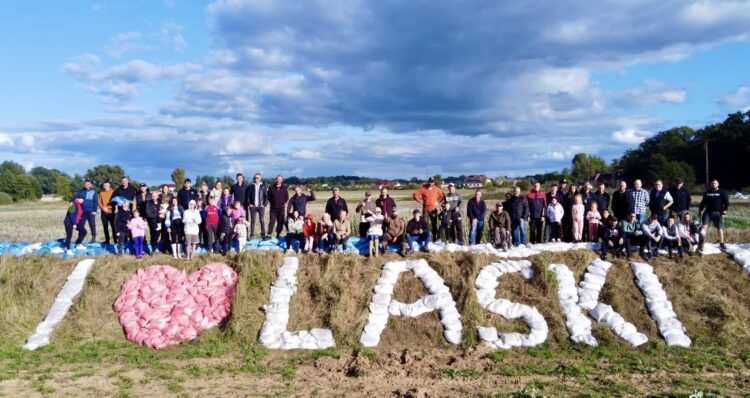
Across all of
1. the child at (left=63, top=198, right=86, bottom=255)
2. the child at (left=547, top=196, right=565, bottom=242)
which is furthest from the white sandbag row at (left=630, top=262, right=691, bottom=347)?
the child at (left=63, top=198, right=86, bottom=255)

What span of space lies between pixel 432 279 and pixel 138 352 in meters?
6.90

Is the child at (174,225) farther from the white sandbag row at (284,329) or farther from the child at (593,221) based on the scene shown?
the child at (593,221)

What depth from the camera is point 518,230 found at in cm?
1567

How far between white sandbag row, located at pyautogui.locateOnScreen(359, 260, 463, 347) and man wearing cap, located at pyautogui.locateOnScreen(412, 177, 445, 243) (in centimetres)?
204

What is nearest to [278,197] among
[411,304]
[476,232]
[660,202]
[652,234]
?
[411,304]

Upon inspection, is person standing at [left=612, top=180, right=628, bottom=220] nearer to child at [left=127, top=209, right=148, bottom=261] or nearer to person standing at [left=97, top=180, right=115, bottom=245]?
child at [left=127, top=209, right=148, bottom=261]

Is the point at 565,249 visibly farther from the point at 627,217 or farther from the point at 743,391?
the point at 743,391

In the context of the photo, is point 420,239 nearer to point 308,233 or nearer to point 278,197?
point 308,233

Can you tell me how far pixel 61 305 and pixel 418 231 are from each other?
905 centimetres

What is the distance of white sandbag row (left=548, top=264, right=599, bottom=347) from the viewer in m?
12.4

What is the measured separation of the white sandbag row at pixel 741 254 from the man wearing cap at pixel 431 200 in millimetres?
7854

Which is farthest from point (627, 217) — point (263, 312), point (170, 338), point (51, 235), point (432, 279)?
point (51, 235)

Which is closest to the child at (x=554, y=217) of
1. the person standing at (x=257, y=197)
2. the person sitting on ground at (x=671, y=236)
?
the person sitting on ground at (x=671, y=236)

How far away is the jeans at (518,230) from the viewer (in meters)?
15.6
